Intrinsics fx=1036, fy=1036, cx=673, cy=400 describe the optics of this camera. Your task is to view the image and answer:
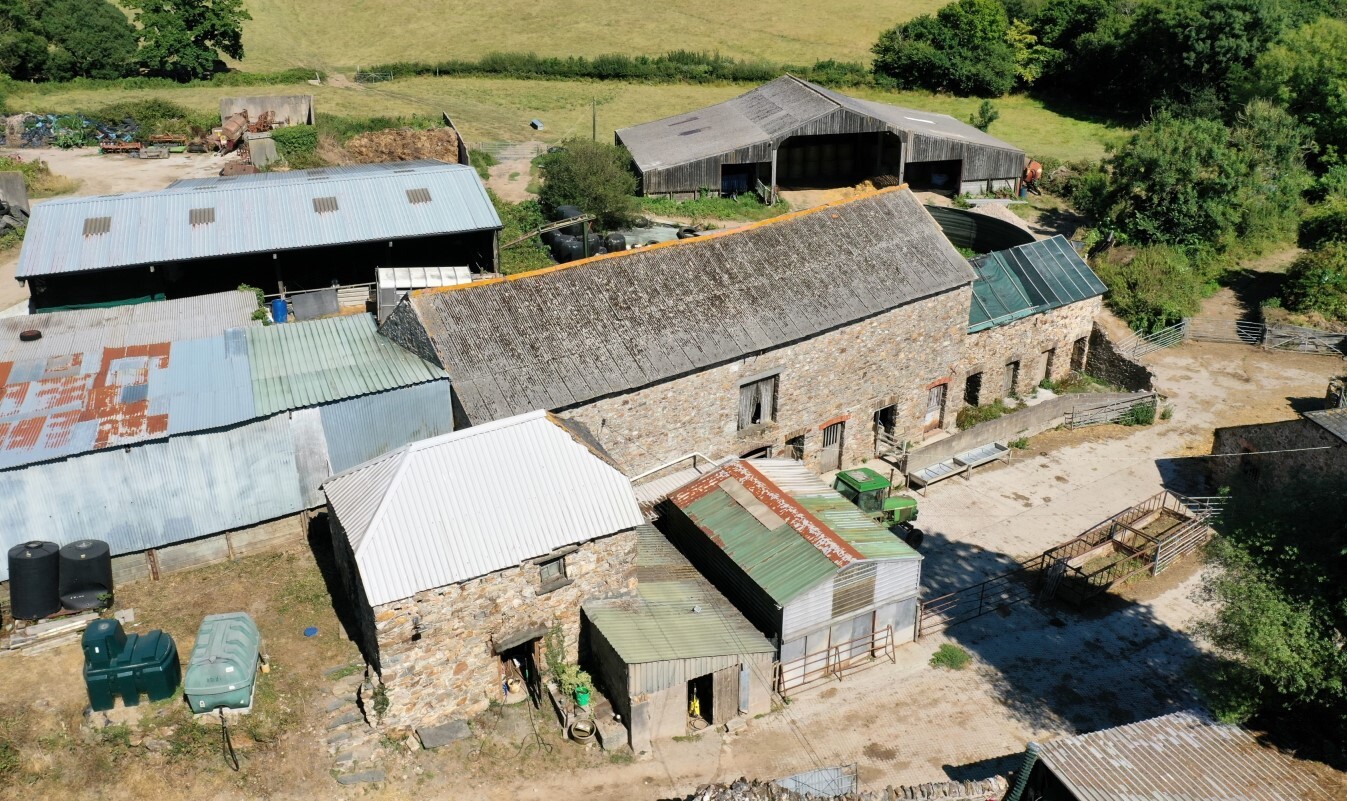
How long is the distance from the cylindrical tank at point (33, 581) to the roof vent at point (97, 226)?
14.7 meters

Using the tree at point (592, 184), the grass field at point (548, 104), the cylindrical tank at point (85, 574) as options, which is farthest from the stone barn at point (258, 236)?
the grass field at point (548, 104)

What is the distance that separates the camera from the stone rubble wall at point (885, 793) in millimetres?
18172

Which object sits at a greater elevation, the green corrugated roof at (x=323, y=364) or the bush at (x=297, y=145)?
the bush at (x=297, y=145)

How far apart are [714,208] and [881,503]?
2292 cm

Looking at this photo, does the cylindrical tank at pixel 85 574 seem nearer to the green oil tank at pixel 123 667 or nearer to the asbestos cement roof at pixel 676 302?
the green oil tank at pixel 123 667

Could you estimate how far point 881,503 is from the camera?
1150 inches

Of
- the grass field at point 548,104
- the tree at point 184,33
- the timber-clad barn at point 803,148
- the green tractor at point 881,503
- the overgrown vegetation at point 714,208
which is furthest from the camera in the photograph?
the tree at point 184,33

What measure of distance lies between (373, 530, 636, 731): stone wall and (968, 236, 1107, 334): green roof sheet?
17.7 metres

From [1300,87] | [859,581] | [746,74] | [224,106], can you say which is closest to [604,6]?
[746,74]

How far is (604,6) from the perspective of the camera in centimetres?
8844

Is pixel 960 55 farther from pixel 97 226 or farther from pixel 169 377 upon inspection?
pixel 169 377

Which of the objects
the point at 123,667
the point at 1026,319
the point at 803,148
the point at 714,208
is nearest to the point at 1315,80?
the point at 803,148

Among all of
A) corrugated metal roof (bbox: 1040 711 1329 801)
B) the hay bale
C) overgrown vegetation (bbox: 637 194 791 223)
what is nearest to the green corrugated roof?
corrugated metal roof (bbox: 1040 711 1329 801)

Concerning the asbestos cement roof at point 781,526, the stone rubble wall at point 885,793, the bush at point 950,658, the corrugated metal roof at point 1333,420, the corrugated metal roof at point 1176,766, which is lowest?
the bush at point 950,658
